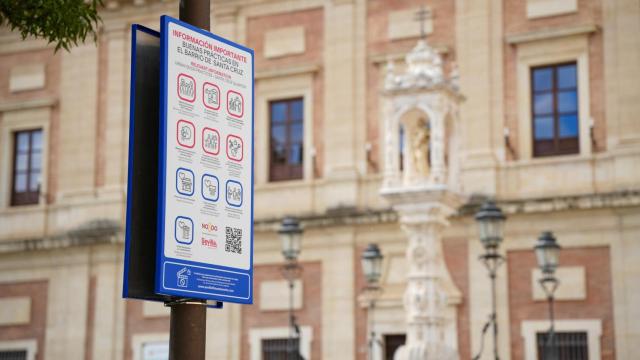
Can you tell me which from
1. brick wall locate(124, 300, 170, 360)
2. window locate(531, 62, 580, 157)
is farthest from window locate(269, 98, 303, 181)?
window locate(531, 62, 580, 157)

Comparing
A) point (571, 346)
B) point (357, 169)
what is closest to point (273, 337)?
point (357, 169)

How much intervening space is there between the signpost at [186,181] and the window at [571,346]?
1755 cm

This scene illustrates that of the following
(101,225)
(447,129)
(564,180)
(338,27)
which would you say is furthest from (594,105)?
(101,225)

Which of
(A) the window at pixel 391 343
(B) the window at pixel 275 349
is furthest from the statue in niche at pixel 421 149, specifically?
(B) the window at pixel 275 349

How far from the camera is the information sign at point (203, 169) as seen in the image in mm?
4879

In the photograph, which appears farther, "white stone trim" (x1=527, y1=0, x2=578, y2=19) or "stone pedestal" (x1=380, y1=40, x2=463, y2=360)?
"white stone trim" (x1=527, y1=0, x2=578, y2=19)

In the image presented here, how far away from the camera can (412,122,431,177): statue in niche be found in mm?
19438

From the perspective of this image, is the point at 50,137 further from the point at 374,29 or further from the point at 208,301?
the point at 208,301

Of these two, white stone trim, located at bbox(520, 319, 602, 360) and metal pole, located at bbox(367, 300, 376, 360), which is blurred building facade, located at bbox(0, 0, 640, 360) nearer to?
white stone trim, located at bbox(520, 319, 602, 360)

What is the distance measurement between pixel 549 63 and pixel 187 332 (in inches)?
748

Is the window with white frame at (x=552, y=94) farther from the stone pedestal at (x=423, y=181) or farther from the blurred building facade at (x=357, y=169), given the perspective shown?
the stone pedestal at (x=423, y=181)

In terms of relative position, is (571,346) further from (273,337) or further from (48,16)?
(48,16)

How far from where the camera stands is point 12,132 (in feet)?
92.8

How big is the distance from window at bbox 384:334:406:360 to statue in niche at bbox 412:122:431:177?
4.85 metres
